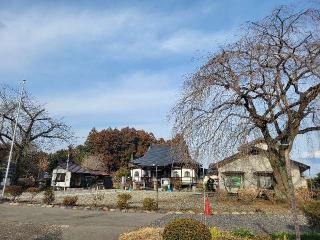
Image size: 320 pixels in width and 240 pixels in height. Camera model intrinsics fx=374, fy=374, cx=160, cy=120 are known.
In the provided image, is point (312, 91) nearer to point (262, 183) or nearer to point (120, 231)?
point (120, 231)

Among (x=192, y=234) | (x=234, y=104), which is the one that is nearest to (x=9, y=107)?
(x=234, y=104)

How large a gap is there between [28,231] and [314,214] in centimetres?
834

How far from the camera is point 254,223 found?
13.6 m

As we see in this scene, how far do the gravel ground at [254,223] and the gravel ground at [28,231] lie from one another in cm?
335

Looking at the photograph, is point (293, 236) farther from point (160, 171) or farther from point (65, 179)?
point (65, 179)

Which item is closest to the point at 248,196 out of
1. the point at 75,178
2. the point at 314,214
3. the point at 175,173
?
the point at 314,214

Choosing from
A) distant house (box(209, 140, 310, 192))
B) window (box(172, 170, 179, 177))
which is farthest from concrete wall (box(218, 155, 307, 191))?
window (box(172, 170, 179, 177))

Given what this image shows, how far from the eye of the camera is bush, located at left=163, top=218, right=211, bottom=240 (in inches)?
305

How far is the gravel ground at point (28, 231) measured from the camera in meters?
10.4

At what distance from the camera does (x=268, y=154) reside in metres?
20.2

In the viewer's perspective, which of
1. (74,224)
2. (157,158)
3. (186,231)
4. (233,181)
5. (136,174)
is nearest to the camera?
(186,231)

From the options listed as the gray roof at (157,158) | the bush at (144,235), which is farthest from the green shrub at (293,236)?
the gray roof at (157,158)

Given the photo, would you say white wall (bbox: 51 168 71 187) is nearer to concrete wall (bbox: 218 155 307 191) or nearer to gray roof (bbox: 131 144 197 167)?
gray roof (bbox: 131 144 197 167)

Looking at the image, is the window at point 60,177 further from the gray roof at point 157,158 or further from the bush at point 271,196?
the bush at point 271,196
